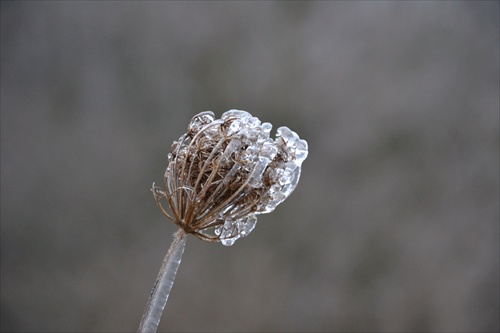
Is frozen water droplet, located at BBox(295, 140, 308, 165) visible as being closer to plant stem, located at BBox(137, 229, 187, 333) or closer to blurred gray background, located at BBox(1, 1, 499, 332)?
plant stem, located at BBox(137, 229, 187, 333)

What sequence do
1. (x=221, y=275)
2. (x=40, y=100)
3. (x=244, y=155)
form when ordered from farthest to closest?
(x=221, y=275), (x=40, y=100), (x=244, y=155)

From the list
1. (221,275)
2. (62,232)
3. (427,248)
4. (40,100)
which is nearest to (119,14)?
(40,100)

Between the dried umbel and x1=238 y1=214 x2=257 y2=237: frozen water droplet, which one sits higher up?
the dried umbel

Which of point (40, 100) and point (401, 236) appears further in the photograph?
point (401, 236)

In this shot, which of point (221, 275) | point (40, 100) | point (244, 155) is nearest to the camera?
point (244, 155)

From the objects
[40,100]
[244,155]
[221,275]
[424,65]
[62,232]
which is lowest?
[221,275]

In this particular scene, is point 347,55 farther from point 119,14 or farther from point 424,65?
point 119,14

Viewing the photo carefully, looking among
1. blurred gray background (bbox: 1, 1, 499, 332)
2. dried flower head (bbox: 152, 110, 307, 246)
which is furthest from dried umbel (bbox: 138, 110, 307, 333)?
blurred gray background (bbox: 1, 1, 499, 332)

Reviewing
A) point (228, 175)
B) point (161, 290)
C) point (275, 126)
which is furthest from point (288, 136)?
point (275, 126)
